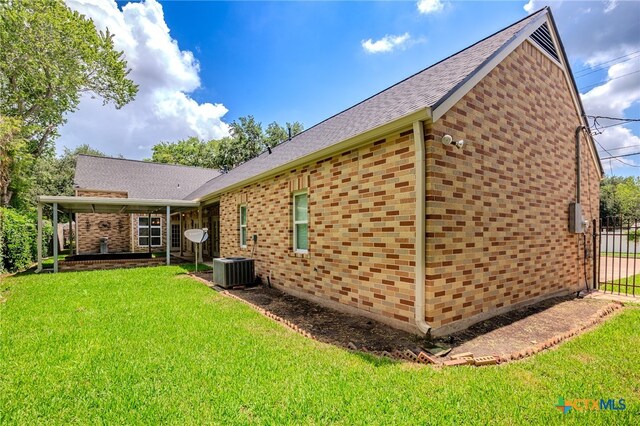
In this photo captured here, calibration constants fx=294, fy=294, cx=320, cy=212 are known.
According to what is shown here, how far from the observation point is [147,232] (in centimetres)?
2109

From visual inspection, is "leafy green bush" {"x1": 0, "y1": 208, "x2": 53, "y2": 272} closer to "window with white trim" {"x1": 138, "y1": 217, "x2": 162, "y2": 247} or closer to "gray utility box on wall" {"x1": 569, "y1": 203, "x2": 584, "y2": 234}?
"window with white trim" {"x1": 138, "y1": 217, "x2": 162, "y2": 247}

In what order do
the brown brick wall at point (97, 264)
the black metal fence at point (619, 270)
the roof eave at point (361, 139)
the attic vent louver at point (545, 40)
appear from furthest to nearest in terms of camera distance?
the brown brick wall at point (97, 264) < the black metal fence at point (619, 270) < the attic vent louver at point (545, 40) < the roof eave at point (361, 139)

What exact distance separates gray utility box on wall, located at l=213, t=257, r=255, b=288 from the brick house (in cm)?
53

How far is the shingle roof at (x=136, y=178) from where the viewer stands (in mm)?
20097

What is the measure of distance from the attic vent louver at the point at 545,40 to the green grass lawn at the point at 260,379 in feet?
19.8

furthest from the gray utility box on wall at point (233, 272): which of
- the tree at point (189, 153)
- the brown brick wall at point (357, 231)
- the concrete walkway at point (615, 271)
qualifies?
the tree at point (189, 153)

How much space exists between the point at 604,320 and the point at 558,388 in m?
3.57

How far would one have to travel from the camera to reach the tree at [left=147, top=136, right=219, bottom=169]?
39.7 metres

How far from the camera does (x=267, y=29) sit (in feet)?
33.8

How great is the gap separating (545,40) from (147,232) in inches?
917

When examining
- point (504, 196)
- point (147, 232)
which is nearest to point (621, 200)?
point (504, 196)

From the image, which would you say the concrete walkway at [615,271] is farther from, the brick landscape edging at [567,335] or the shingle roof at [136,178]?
the shingle roof at [136,178]

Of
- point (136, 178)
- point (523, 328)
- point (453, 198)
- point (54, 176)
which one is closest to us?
point (453, 198)

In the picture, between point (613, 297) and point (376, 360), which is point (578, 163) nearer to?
point (613, 297)
